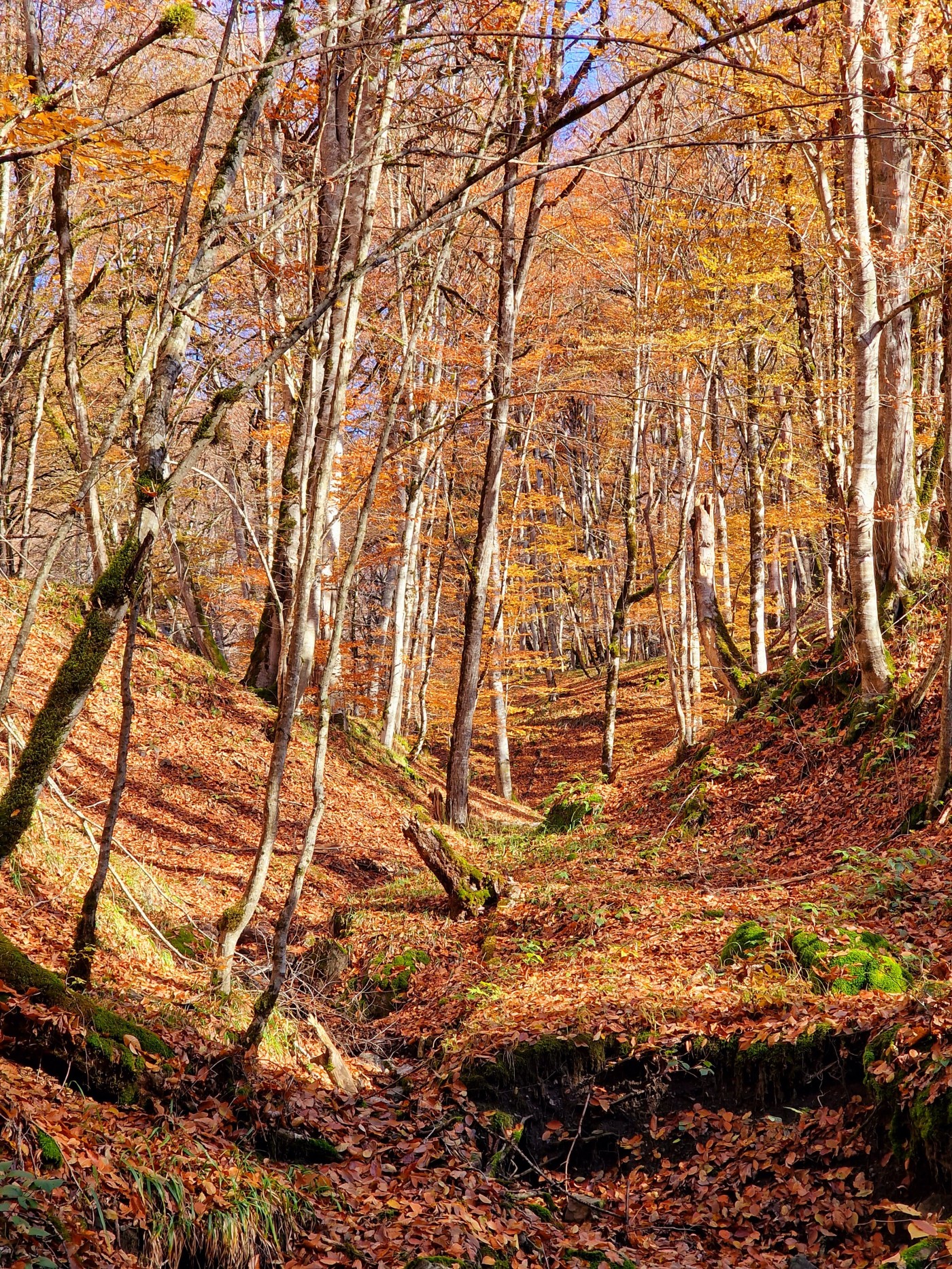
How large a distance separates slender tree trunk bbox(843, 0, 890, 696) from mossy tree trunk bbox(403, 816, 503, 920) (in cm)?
469

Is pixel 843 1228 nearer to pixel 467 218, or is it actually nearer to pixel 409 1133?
pixel 409 1133

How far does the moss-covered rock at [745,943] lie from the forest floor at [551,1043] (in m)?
0.07

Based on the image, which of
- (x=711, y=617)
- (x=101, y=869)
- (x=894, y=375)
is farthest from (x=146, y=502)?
(x=711, y=617)

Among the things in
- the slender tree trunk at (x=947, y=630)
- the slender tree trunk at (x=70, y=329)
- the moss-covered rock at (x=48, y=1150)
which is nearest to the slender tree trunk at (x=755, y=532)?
the slender tree trunk at (x=947, y=630)

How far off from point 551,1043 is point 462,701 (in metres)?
7.24

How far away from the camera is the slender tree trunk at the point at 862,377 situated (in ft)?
27.9

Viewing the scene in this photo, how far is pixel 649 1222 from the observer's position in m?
Answer: 4.57

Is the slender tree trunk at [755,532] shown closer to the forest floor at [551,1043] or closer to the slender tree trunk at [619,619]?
the slender tree trunk at [619,619]

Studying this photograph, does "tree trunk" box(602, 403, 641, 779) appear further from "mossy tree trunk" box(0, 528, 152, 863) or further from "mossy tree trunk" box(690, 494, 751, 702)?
"mossy tree trunk" box(0, 528, 152, 863)

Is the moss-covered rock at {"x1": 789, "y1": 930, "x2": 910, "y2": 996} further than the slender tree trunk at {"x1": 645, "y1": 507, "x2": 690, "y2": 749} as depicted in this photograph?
No

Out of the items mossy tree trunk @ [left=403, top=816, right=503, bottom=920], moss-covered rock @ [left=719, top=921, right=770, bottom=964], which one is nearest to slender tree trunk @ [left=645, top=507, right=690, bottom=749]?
mossy tree trunk @ [left=403, top=816, right=503, bottom=920]

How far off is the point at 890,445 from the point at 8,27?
12.1m

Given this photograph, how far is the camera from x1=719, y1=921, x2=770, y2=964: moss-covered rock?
20.4ft

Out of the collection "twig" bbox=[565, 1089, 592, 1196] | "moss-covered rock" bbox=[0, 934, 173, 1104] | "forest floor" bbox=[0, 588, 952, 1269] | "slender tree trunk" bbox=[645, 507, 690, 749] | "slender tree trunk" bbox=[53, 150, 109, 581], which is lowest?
"twig" bbox=[565, 1089, 592, 1196]
